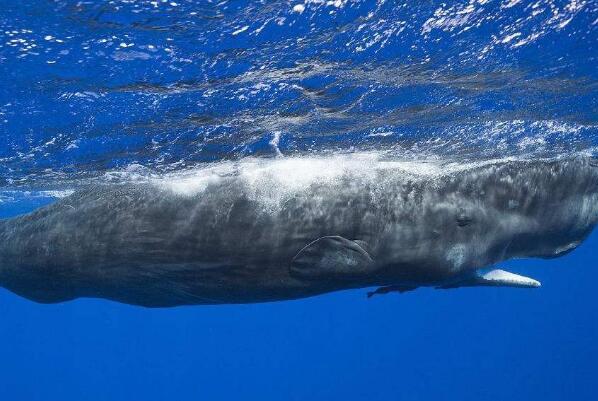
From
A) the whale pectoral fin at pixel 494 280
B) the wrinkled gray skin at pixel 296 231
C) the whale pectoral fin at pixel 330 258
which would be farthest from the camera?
the whale pectoral fin at pixel 494 280

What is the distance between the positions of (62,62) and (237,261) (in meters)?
4.22

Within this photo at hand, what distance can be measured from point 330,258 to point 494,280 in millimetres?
2630

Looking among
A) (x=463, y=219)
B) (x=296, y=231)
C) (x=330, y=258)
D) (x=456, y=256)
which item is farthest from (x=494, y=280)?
(x=296, y=231)

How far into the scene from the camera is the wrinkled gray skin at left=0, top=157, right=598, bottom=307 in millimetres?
6527

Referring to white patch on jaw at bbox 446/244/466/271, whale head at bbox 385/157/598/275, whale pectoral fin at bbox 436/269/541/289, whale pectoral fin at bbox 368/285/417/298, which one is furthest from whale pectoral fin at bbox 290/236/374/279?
whale pectoral fin at bbox 436/269/541/289

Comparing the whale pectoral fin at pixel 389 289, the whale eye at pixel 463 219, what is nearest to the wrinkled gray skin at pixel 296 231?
the whale eye at pixel 463 219

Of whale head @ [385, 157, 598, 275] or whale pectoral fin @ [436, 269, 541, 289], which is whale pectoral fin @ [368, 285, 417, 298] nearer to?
whale head @ [385, 157, 598, 275]

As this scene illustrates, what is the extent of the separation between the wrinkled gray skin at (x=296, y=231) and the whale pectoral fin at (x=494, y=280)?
0.19 m

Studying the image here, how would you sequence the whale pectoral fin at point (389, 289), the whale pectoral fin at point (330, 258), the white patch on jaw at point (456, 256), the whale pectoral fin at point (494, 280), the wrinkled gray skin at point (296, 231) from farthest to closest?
the whale pectoral fin at point (494, 280), the whale pectoral fin at point (389, 289), the white patch on jaw at point (456, 256), the wrinkled gray skin at point (296, 231), the whale pectoral fin at point (330, 258)

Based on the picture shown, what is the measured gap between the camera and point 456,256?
21.9 ft

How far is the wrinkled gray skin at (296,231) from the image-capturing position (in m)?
6.53

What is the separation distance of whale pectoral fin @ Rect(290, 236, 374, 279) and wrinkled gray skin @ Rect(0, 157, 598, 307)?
35mm

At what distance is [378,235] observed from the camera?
6.51 m

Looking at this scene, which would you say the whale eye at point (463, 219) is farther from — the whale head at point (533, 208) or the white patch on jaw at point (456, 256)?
the white patch on jaw at point (456, 256)
